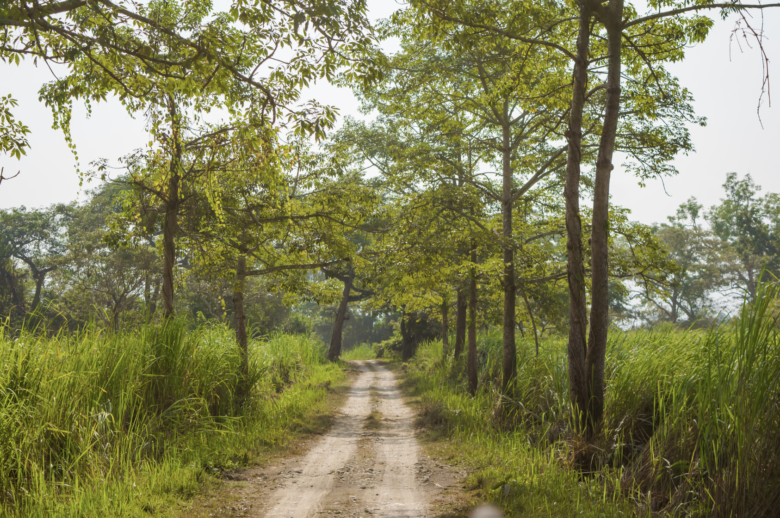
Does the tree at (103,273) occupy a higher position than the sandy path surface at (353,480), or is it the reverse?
the tree at (103,273)

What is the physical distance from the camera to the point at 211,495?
5.79m

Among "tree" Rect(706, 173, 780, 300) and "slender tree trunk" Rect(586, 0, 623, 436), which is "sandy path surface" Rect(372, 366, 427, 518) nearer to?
"slender tree trunk" Rect(586, 0, 623, 436)

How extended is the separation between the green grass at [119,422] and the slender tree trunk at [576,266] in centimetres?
468

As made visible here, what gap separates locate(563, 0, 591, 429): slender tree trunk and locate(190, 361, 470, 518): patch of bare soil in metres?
1.92

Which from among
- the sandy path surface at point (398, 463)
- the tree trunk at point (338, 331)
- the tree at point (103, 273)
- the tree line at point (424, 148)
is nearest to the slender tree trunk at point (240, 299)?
the tree line at point (424, 148)

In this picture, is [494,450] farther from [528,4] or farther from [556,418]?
[528,4]

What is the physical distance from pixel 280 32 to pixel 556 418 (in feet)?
21.0

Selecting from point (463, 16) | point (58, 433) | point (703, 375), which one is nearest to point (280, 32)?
point (463, 16)

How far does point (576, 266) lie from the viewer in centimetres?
637

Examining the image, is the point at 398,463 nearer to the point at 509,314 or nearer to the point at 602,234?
the point at 509,314

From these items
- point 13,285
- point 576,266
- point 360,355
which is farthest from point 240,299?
point 13,285

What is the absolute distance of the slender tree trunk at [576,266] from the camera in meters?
6.34

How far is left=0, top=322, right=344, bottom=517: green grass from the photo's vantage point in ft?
15.0

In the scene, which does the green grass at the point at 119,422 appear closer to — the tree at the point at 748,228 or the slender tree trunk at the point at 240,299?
the slender tree trunk at the point at 240,299
